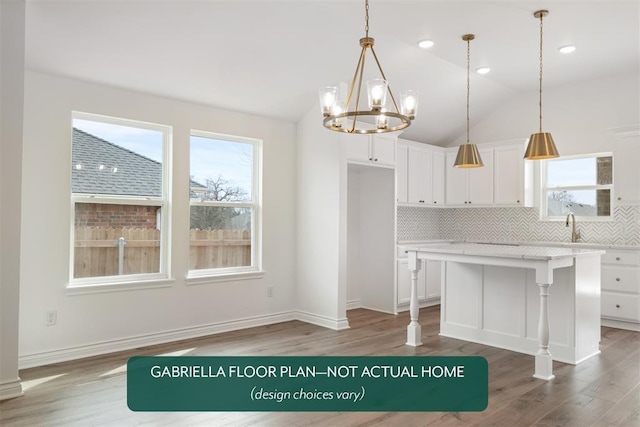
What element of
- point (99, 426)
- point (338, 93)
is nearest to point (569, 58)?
point (338, 93)

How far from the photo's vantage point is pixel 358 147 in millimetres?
5367

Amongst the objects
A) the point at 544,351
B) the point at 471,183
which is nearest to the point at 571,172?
the point at 471,183

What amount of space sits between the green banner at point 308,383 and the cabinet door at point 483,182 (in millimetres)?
3096

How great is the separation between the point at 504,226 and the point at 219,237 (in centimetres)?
401

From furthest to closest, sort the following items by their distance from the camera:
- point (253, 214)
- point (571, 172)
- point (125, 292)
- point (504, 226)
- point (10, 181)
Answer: point (504, 226)
point (571, 172)
point (253, 214)
point (125, 292)
point (10, 181)

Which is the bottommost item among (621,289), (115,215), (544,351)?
(544,351)

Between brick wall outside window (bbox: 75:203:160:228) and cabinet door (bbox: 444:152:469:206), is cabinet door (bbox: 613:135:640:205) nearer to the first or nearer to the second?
cabinet door (bbox: 444:152:469:206)

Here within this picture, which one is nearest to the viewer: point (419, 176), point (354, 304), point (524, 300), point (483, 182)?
point (524, 300)

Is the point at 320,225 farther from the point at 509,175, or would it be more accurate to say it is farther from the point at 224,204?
the point at 509,175

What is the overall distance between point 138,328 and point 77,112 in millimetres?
1982

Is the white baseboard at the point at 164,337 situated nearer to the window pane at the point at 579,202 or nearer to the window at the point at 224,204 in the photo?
the window at the point at 224,204

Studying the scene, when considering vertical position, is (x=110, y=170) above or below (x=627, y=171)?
below

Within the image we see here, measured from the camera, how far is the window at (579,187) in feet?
19.0

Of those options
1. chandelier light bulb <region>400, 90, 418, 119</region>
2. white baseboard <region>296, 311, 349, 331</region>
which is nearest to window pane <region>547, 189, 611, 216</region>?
white baseboard <region>296, 311, 349, 331</region>
